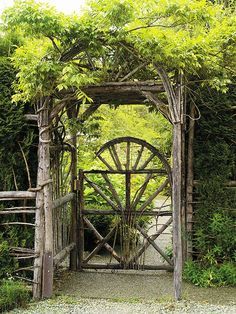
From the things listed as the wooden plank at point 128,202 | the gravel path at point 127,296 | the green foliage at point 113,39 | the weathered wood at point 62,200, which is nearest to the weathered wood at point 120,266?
the gravel path at point 127,296

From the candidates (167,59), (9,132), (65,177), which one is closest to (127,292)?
(65,177)

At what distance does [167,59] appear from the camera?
17.1ft

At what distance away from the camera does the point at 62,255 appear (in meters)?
6.38

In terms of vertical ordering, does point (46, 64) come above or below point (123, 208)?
above

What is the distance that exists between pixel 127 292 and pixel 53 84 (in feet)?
8.99

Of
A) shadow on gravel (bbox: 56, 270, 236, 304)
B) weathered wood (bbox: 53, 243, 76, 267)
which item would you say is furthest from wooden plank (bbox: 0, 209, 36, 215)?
shadow on gravel (bbox: 56, 270, 236, 304)

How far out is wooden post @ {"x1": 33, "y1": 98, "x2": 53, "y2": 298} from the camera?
562cm

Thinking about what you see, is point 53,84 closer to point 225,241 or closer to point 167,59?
point 167,59

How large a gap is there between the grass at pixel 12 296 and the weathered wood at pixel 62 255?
0.69 m

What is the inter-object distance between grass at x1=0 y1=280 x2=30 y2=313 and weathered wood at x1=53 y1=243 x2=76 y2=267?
2.25ft

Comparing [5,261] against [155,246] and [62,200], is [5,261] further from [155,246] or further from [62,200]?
[155,246]

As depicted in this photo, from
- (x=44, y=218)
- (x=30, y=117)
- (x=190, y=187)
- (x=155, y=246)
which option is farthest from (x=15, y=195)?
(x=190, y=187)

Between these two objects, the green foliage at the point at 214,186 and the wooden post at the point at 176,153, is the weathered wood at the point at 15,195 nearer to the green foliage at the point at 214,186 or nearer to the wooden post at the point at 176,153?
the wooden post at the point at 176,153

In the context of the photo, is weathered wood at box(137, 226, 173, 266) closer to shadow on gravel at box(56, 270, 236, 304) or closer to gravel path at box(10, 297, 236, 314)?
shadow on gravel at box(56, 270, 236, 304)
